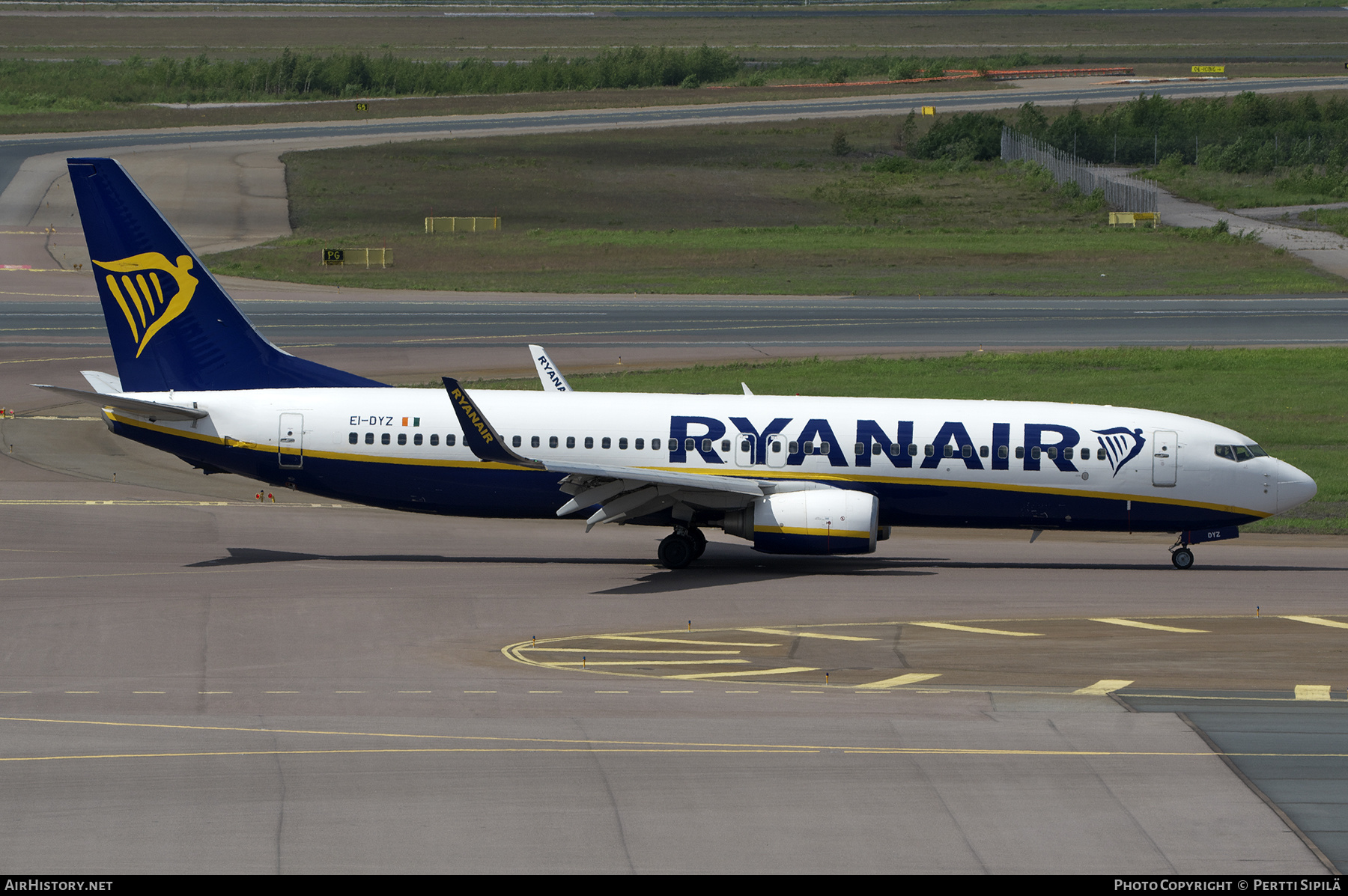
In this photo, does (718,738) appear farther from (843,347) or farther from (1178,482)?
(843,347)

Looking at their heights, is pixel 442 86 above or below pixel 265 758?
above

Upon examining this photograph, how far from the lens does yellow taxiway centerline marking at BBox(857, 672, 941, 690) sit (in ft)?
84.9

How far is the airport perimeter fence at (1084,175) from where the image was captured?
108 metres

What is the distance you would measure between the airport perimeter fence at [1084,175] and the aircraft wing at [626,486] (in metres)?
78.6

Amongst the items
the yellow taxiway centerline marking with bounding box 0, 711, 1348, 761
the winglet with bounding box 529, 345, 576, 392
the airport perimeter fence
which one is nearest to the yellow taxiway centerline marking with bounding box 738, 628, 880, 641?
the yellow taxiway centerline marking with bounding box 0, 711, 1348, 761

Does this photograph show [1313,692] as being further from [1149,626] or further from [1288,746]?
[1149,626]

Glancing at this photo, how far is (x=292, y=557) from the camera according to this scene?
36406 mm

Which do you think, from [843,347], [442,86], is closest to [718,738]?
[843,347]

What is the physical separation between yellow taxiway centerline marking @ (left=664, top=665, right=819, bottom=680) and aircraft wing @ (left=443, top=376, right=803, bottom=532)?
776 cm

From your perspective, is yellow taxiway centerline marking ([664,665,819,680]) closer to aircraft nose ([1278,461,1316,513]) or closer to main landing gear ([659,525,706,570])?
main landing gear ([659,525,706,570])

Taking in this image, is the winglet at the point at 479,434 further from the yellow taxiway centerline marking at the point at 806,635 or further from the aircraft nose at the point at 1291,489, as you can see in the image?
the aircraft nose at the point at 1291,489

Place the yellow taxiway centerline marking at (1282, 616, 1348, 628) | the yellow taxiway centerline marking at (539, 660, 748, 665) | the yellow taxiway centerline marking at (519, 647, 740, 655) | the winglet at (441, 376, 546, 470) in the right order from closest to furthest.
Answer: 1. the yellow taxiway centerline marking at (539, 660, 748, 665)
2. the yellow taxiway centerline marking at (519, 647, 740, 655)
3. the yellow taxiway centerline marking at (1282, 616, 1348, 628)
4. the winglet at (441, 376, 546, 470)

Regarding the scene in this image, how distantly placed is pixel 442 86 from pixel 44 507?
449ft

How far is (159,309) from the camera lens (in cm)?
3700
